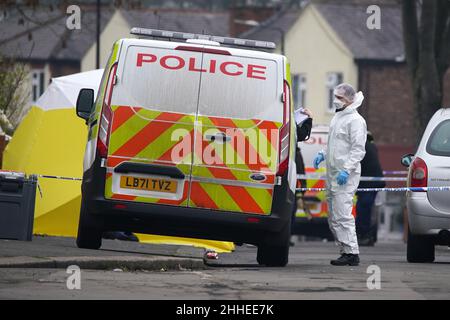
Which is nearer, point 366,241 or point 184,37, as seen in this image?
point 184,37

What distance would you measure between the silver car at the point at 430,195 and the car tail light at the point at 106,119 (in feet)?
12.2

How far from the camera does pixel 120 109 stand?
13961 millimetres

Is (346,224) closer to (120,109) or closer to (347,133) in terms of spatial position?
(347,133)

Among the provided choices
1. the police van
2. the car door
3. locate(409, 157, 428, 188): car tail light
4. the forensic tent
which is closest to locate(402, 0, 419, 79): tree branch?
the forensic tent

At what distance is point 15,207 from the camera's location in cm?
1681

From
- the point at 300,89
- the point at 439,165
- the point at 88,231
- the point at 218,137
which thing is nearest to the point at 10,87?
the point at 88,231

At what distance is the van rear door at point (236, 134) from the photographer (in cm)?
1393

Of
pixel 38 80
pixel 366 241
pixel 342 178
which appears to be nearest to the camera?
pixel 342 178

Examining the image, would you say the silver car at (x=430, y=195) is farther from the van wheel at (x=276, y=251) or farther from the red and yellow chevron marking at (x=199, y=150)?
the red and yellow chevron marking at (x=199, y=150)

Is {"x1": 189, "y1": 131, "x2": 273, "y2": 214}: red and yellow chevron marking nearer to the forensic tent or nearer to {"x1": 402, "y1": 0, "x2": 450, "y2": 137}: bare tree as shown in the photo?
the forensic tent

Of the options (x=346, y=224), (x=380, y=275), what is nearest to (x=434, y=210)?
(x=346, y=224)

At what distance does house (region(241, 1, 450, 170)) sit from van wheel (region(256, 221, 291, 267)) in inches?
1790

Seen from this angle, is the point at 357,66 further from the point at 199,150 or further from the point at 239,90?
the point at 199,150

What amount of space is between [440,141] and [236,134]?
3173 mm
